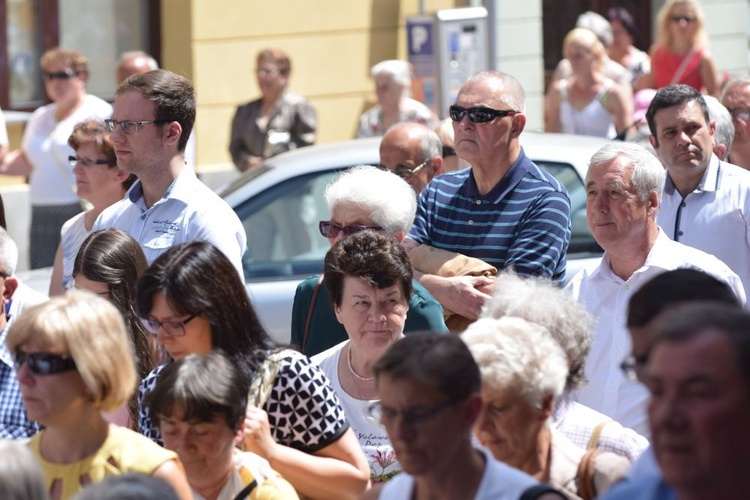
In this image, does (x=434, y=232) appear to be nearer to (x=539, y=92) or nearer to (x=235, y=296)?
(x=235, y=296)

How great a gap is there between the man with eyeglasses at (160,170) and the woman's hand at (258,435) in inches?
55.8

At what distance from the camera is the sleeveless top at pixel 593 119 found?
1039 centimetres

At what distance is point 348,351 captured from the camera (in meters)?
4.53

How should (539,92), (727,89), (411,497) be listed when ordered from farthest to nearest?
(539,92) < (727,89) < (411,497)

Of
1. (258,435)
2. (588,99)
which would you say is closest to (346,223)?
(258,435)

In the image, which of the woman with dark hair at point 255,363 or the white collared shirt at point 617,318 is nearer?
the woman with dark hair at point 255,363

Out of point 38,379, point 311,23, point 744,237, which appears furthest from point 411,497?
point 311,23

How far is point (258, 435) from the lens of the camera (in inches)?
145

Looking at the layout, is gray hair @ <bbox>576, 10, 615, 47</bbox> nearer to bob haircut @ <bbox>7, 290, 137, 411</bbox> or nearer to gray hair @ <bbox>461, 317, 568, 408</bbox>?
gray hair @ <bbox>461, 317, 568, 408</bbox>

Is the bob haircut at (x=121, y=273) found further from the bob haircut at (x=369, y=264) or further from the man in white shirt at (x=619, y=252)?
the man in white shirt at (x=619, y=252)

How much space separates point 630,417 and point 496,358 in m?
1.48

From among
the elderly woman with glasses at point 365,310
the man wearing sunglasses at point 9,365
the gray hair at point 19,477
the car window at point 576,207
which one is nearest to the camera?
the gray hair at point 19,477

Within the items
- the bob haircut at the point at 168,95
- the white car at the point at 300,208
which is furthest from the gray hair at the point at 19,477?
the white car at the point at 300,208

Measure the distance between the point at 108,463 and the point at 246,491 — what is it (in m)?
0.35
